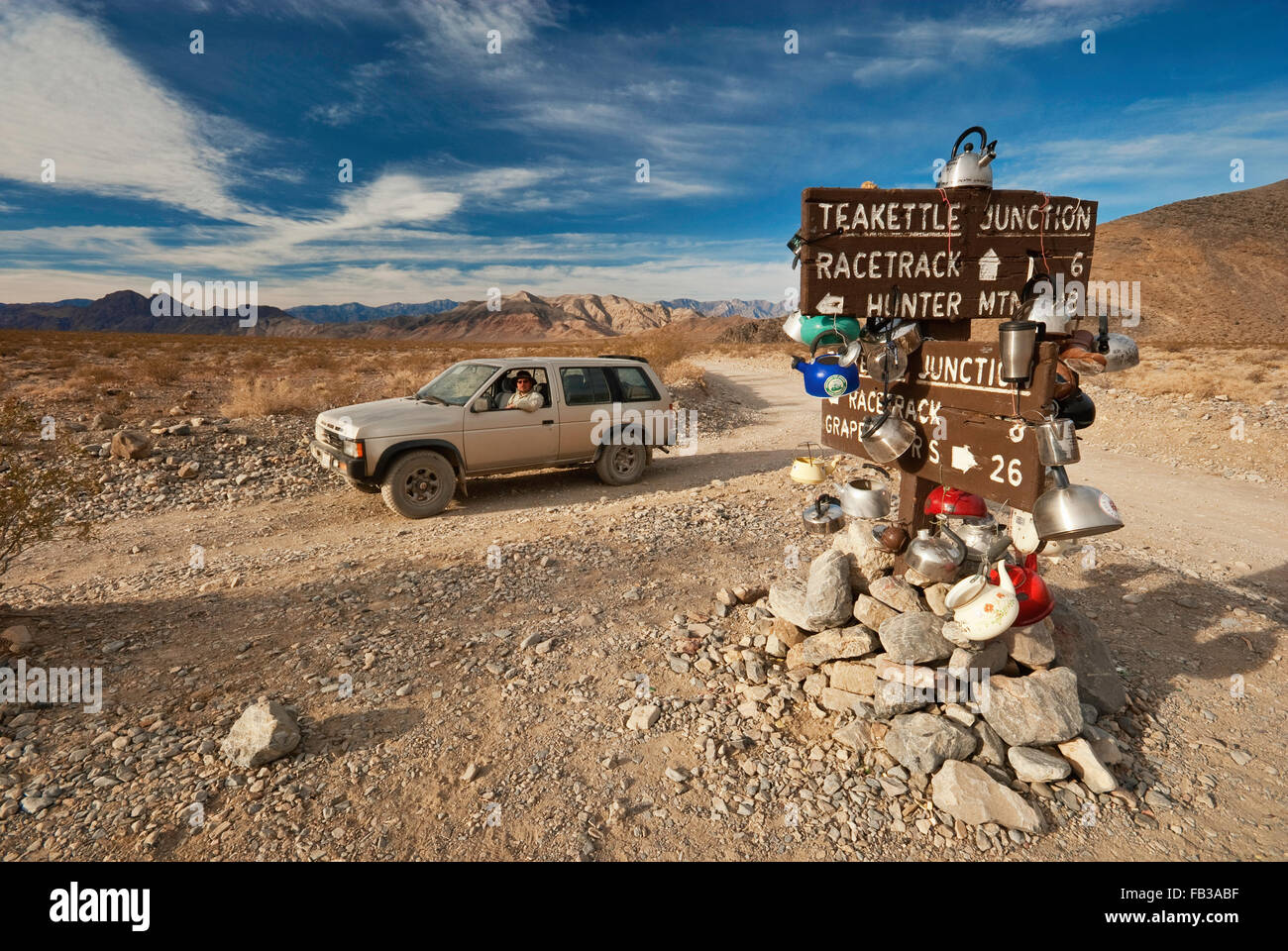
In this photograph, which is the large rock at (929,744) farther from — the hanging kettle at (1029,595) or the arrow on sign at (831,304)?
the arrow on sign at (831,304)

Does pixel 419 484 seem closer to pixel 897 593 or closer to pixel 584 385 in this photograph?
pixel 584 385

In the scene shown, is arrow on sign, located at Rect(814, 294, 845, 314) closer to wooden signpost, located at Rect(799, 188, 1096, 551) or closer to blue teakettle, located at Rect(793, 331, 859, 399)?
wooden signpost, located at Rect(799, 188, 1096, 551)

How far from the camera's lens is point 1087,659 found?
11.6ft

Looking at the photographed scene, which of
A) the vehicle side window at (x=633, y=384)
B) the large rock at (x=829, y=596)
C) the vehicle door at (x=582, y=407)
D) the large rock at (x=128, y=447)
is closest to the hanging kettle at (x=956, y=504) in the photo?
the large rock at (x=829, y=596)

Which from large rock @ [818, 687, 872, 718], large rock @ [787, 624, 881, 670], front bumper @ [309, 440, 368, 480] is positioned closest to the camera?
large rock @ [818, 687, 872, 718]

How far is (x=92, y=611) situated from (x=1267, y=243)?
91.3m

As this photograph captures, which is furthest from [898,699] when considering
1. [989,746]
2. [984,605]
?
[984,605]

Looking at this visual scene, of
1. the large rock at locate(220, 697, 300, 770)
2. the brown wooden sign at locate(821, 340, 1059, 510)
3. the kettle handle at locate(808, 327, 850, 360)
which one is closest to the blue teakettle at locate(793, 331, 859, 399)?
the kettle handle at locate(808, 327, 850, 360)

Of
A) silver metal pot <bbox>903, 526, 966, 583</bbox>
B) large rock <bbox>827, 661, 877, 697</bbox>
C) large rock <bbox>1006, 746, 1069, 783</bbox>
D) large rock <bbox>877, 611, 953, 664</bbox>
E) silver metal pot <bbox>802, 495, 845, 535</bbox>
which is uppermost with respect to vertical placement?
silver metal pot <bbox>802, 495, 845, 535</bbox>

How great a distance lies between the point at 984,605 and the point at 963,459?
85cm

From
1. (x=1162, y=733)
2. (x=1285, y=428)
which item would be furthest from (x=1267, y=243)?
(x=1162, y=733)

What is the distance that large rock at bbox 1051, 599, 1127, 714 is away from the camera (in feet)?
11.1

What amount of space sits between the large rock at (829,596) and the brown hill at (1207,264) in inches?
2332

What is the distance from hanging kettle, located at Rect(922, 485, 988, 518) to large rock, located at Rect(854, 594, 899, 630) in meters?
0.64
